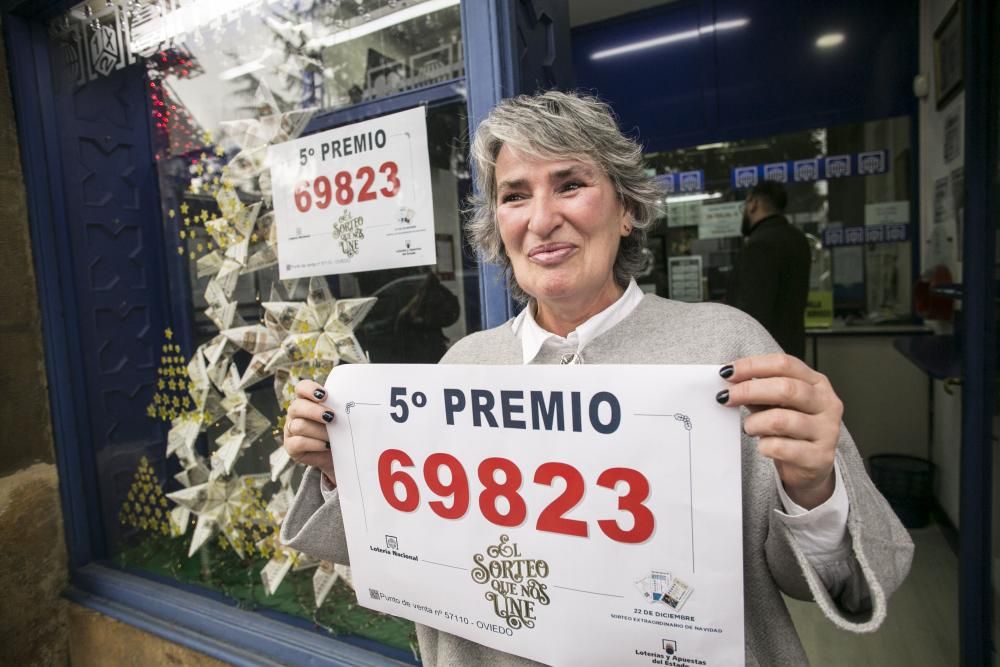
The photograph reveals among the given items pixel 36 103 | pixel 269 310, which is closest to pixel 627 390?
pixel 269 310

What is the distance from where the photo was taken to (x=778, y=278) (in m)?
3.52

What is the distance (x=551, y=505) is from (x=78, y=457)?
8.05 feet

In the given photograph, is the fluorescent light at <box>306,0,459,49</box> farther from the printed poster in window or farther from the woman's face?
the printed poster in window

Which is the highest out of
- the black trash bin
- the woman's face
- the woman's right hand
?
the woman's face

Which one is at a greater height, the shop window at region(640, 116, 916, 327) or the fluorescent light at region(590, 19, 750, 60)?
the fluorescent light at region(590, 19, 750, 60)

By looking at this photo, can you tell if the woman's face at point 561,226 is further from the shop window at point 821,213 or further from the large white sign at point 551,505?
the shop window at point 821,213

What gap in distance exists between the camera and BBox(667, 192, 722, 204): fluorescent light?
187 inches

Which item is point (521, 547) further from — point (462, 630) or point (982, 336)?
point (982, 336)

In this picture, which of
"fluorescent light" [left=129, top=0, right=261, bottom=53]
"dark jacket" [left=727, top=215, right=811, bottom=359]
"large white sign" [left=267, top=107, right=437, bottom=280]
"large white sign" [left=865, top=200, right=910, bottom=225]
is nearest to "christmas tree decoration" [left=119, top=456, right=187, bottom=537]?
"large white sign" [left=267, top=107, right=437, bottom=280]

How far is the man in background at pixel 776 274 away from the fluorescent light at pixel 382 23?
2.53 m

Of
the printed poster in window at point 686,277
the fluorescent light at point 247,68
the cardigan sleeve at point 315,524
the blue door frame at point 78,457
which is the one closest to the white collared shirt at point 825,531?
the cardigan sleeve at point 315,524

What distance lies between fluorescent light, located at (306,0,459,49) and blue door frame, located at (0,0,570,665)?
9.5 inches

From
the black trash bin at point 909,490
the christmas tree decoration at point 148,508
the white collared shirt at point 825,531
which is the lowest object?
the black trash bin at point 909,490

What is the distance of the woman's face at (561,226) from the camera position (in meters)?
1.04
